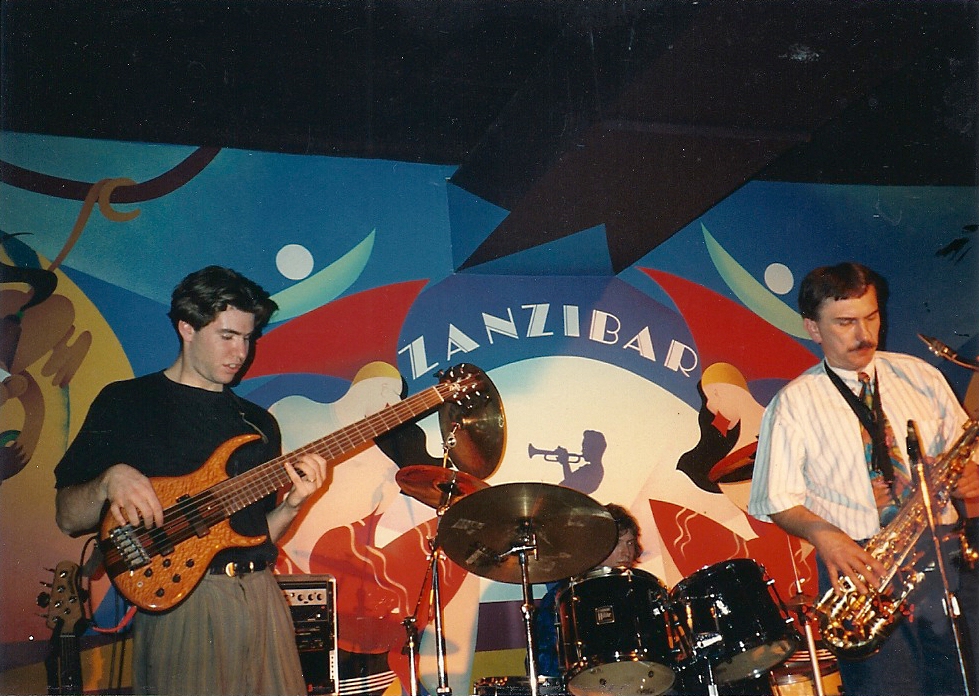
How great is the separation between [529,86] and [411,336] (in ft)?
4.94

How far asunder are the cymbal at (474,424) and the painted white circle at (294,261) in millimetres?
1013

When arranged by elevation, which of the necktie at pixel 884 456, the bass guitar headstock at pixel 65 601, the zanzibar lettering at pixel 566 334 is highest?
the zanzibar lettering at pixel 566 334

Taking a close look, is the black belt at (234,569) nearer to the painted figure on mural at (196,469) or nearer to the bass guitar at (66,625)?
the painted figure on mural at (196,469)

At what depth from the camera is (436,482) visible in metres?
4.24

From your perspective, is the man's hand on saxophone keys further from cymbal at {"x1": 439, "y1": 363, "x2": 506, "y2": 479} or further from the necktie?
cymbal at {"x1": 439, "y1": 363, "x2": 506, "y2": 479}

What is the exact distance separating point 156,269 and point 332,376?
1096 millimetres

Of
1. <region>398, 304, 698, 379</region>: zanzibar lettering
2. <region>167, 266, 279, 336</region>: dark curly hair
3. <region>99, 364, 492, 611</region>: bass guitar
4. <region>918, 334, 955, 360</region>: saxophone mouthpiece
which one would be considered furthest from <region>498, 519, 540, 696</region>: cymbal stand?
<region>918, 334, 955, 360</region>: saxophone mouthpiece

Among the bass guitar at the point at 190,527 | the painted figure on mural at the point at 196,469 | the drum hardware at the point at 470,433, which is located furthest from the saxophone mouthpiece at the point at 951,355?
the painted figure on mural at the point at 196,469

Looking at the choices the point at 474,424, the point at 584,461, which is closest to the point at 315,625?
the point at 474,424

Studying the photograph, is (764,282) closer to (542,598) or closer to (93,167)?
(542,598)

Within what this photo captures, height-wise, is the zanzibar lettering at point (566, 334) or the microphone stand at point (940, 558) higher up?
the zanzibar lettering at point (566, 334)

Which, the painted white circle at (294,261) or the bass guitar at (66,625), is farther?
the painted white circle at (294,261)

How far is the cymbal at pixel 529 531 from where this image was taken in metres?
3.75

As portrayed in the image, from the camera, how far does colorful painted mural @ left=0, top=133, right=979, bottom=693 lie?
4590 mm
